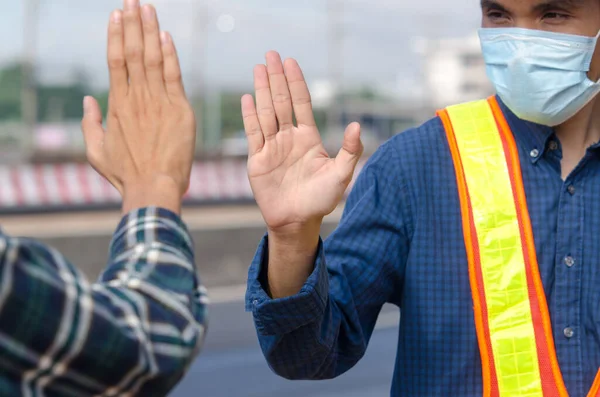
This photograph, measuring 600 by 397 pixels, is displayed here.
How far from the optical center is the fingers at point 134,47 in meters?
1.54

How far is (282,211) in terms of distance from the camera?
189 centimetres

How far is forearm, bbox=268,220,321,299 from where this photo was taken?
6.28 ft

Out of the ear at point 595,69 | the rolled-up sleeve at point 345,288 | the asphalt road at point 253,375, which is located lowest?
the asphalt road at point 253,375

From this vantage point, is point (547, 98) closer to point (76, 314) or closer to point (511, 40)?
point (511, 40)

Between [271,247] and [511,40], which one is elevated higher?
[511,40]

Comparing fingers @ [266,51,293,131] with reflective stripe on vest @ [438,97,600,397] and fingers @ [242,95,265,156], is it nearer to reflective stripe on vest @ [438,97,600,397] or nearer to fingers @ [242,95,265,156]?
fingers @ [242,95,265,156]

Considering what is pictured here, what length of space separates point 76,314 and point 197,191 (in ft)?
60.3

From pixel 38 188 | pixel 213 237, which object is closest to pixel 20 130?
pixel 38 188

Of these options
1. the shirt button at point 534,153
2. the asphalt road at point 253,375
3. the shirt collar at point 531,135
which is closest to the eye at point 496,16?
the shirt collar at point 531,135

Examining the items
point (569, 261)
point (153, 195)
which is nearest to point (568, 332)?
point (569, 261)

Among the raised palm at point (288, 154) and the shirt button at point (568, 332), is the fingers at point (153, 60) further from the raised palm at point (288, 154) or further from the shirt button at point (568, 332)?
the shirt button at point (568, 332)

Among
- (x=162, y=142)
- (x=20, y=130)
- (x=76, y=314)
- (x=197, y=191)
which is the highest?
(x=162, y=142)

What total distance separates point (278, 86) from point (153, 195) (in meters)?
0.56

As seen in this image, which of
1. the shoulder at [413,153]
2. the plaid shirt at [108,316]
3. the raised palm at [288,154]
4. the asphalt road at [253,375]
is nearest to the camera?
the plaid shirt at [108,316]
